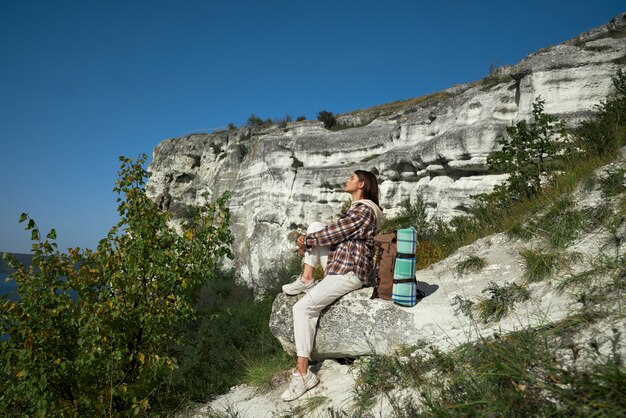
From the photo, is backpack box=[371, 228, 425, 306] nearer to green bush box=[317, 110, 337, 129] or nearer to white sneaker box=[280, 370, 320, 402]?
white sneaker box=[280, 370, 320, 402]

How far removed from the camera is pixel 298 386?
3102 mm

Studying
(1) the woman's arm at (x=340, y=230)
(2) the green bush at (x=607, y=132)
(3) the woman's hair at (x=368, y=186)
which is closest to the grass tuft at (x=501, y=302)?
(1) the woman's arm at (x=340, y=230)

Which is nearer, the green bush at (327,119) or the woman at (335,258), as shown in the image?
the woman at (335,258)

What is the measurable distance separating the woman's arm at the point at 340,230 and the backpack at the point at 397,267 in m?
0.28

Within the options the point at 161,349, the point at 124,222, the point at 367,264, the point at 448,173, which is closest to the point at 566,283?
the point at 367,264

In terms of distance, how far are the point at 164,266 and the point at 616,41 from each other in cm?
1149

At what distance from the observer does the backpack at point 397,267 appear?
3.30 metres

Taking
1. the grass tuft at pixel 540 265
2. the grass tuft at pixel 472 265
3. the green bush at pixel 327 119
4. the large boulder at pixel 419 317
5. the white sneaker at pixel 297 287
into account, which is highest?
the green bush at pixel 327 119

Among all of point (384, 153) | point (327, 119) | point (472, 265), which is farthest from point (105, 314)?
point (327, 119)

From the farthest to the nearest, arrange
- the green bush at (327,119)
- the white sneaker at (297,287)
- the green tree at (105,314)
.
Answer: the green bush at (327,119) < the white sneaker at (297,287) < the green tree at (105,314)

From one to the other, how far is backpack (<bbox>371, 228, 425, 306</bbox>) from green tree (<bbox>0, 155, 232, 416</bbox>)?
1.52 m

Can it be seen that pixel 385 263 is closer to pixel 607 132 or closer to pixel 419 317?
pixel 419 317

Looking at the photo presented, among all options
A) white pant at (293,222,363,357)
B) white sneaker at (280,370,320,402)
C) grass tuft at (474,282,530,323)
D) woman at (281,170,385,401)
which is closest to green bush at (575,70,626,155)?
grass tuft at (474,282,530,323)

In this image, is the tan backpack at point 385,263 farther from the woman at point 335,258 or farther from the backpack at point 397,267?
the woman at point 335,258
